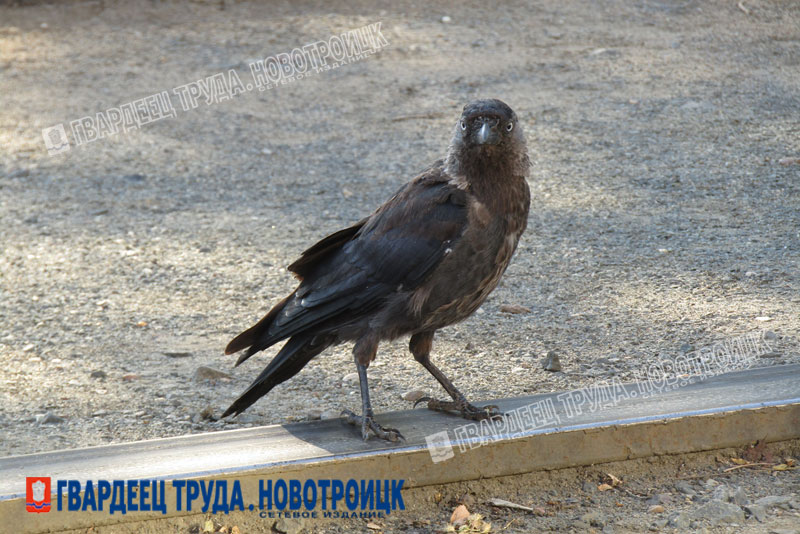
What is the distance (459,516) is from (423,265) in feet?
3.03

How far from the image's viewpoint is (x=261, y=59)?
950 cm

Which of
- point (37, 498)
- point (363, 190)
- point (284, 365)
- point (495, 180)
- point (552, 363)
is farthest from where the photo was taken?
point (363, 190)

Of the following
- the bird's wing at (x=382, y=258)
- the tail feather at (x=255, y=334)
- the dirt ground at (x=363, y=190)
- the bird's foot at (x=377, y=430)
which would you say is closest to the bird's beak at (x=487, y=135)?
the bird's wing at (x=382, y=258)

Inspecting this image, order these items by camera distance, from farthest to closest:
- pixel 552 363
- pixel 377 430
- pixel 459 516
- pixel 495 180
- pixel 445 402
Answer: pixel 552 363 < pixel 445 402 < pixel 495 180 < pixel 377 430 < pixel 459 516

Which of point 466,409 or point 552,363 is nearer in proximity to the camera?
point 466,409

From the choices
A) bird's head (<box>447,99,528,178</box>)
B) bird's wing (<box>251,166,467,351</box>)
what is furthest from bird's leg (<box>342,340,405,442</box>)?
bird's head (<box>447,99,528,178</box>)

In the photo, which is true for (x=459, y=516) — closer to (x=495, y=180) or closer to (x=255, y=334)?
(x=255, y=334)

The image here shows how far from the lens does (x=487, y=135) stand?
336 centimetres

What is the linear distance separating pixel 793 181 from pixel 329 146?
11.8 ft

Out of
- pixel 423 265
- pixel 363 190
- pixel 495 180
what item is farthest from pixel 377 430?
pixel 363 190

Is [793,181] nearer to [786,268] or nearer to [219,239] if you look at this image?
[786,268]

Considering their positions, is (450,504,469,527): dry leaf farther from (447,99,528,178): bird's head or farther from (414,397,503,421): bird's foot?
(447,99,528,178): bird's head

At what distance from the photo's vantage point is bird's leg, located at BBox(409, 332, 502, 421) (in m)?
3.53

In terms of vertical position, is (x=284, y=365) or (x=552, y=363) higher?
(x=284, y=365)
